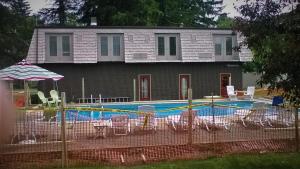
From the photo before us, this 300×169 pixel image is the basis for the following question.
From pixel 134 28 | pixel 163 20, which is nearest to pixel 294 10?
pixel 134 28

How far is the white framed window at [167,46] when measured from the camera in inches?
1120

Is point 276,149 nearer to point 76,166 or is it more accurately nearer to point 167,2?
point 76,166

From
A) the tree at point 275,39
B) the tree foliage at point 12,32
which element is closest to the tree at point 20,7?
the tree foliage at point 12,32

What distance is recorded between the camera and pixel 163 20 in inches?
1897

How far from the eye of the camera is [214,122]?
11945mm

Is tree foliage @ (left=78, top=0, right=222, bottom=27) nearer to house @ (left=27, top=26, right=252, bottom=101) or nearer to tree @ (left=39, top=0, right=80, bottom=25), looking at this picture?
tree @ (left=39, top=0, right=80, bottom=25)

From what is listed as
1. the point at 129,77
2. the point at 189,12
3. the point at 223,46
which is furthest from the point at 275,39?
the point at 189,12

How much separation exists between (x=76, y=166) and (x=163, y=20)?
41400 mm

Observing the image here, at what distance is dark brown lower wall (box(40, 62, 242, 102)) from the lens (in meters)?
27.6

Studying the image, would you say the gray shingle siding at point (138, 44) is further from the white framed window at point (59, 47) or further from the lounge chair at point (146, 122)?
the lounge chair at point (146, 122)

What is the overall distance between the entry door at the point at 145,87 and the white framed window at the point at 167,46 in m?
1.98

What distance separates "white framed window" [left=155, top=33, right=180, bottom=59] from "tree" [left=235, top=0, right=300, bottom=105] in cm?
2097

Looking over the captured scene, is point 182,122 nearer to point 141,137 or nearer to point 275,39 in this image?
point 141,137

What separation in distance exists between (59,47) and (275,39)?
2256cm
